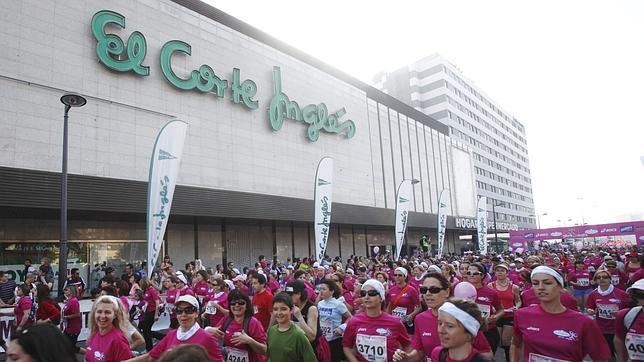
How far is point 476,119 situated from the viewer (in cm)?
8181

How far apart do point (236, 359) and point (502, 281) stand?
5490 millimetres

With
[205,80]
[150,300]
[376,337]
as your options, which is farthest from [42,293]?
[205,80]

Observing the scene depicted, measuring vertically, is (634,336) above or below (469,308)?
below

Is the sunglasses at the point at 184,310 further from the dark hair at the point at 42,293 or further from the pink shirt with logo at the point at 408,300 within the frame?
the dark hair at the point at 42,293

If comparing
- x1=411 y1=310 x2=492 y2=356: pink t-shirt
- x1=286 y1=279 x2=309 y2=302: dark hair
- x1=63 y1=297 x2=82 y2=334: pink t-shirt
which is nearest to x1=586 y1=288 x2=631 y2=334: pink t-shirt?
x1=411 y1=310 x2=492 y2=356: pink t-shirt

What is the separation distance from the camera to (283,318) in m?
4.74

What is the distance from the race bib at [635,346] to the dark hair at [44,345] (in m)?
5.61

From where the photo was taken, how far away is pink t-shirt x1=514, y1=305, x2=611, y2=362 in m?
3.98

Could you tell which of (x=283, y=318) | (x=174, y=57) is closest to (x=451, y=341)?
(x=283, y=318)

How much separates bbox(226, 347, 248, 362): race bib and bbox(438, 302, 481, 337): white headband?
2.55m

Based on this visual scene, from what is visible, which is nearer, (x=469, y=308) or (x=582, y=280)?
(x=469, y=308)

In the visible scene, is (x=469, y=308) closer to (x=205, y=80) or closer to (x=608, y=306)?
(x=608, y=306)

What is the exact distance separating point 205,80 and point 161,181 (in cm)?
1152

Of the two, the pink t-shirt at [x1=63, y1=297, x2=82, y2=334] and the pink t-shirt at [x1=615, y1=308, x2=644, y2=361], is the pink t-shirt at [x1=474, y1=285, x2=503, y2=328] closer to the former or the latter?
the pink t-shirt at [x1=615, y1=308, x2=644, y2=361]
